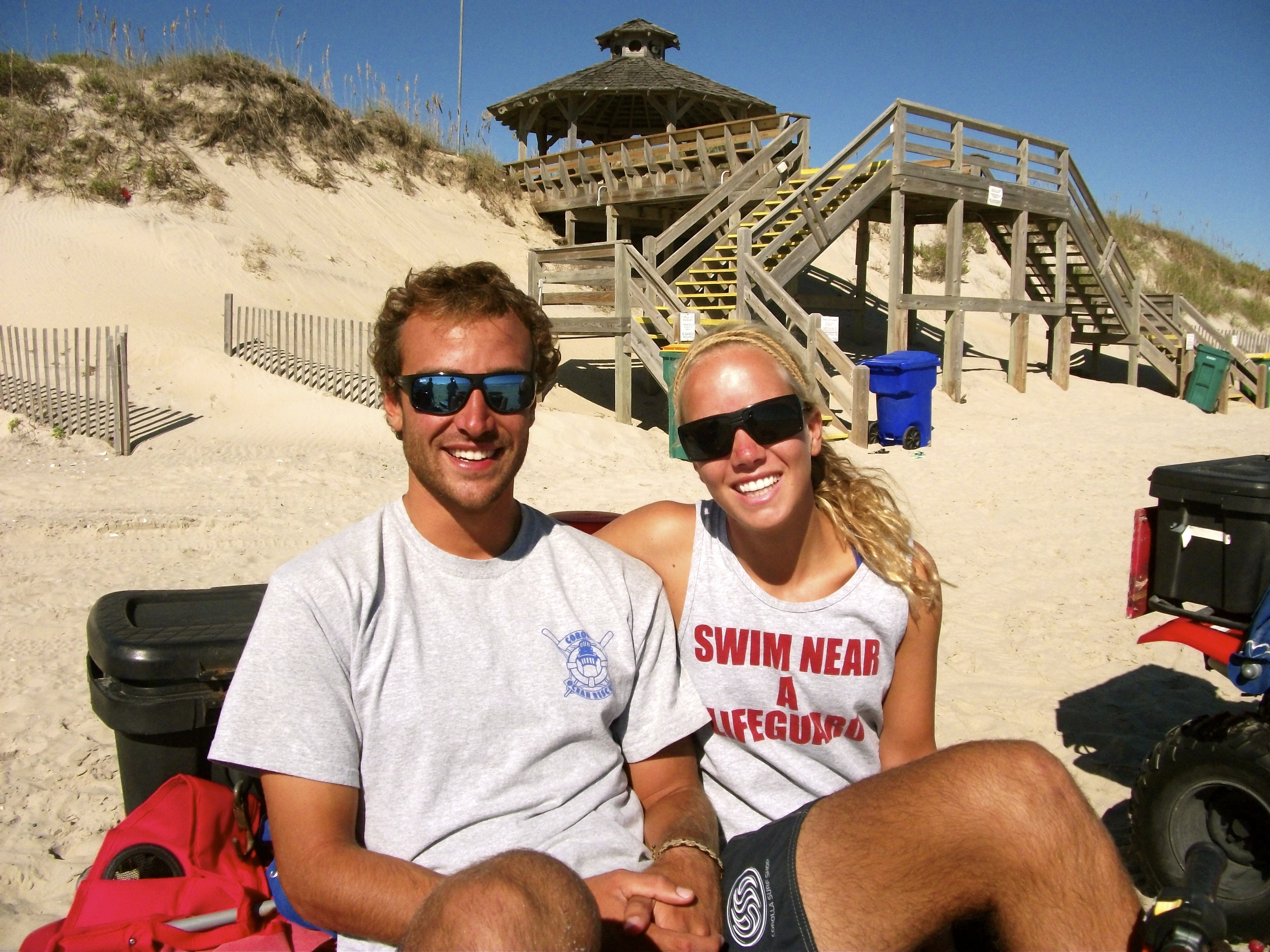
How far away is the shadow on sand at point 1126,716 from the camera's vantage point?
3805 mm

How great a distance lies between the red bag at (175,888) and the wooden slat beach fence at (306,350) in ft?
32.0

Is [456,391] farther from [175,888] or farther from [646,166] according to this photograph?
[646,166]

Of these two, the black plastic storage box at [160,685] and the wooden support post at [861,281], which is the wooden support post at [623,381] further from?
the black plastic storage box at [160,685]

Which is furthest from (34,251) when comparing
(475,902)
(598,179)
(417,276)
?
(475,902)

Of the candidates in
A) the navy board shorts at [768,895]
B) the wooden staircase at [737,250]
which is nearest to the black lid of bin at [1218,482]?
the navy board shorts at [768,895]

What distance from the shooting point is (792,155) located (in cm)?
1642

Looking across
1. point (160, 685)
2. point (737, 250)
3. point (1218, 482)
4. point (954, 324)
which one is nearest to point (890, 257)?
point (954, 324)

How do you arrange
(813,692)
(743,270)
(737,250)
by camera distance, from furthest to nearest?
(737,250) < (743,270) < (813,692)

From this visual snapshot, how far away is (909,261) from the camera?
18703 mm

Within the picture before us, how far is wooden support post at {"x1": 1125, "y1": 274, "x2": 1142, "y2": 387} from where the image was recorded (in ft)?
57.3

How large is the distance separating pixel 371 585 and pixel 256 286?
15.5 m

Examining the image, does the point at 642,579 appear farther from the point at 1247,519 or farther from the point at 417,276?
the point at 1247,519

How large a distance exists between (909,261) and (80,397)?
1493 centimetres

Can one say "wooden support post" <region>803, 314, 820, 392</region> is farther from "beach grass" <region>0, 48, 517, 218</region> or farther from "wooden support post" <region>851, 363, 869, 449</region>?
"beach grass" <region>0, 48, 517, 218</region>
